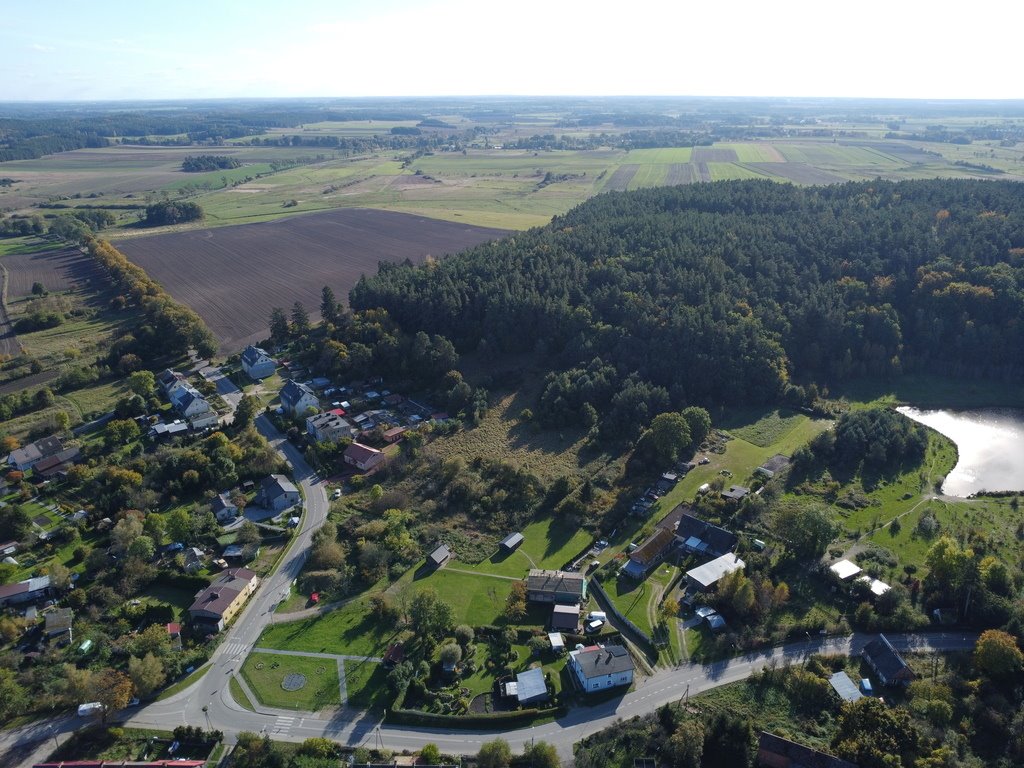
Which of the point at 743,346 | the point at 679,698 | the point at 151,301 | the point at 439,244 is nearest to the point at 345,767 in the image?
the point at 679,698

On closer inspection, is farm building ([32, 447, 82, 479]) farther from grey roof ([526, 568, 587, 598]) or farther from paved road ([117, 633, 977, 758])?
grey roof ([526, 568, 587, 598])

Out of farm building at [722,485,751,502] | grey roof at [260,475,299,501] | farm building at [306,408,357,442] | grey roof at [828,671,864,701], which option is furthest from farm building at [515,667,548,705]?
farm building at [306,408,357,442]

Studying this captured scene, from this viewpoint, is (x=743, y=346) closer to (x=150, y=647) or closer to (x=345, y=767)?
(x=345, y=767)

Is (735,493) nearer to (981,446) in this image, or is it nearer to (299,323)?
(981,446)

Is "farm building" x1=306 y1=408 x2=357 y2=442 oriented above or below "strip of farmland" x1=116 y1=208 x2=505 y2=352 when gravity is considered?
below

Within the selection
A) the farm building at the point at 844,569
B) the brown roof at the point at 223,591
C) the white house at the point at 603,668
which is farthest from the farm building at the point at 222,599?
the farm building at the point at 844,569
